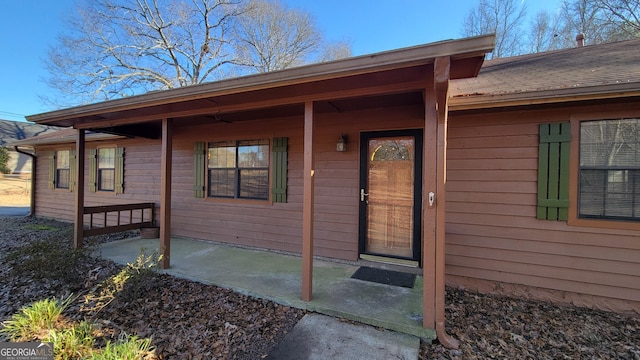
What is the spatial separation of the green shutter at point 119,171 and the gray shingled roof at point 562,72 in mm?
6798

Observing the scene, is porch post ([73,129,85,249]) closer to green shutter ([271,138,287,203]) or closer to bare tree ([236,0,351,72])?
green shutter ([271,138,287,203])

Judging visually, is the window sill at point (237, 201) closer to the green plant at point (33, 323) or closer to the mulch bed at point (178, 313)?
the mulch bed at point (178, 313)

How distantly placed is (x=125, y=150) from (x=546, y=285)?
7.80 meters

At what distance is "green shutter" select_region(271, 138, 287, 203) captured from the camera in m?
4.39

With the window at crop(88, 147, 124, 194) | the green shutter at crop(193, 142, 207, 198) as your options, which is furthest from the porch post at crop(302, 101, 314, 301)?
the window at crop(88, 147, 124, 194)

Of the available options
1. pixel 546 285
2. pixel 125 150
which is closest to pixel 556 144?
pixel 546 285

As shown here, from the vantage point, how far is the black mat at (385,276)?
10.5ft

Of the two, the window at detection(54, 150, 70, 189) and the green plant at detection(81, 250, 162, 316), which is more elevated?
the window at detection(54, 150, 70, 189)

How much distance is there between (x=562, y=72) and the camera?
10.8 ft

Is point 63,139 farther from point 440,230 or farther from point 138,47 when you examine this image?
point 440,230

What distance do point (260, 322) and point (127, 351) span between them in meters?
0.98

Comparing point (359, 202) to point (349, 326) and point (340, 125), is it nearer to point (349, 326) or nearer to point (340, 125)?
point (340, 125)

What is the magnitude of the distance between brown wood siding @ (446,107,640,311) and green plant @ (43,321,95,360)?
3.53 metres

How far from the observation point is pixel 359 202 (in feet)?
12.7
